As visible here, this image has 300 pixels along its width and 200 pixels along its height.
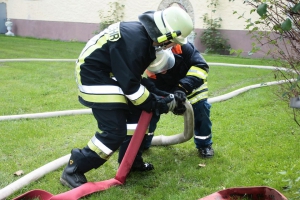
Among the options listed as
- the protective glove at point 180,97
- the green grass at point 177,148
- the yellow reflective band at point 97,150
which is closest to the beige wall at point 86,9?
the green grass at point 177,148

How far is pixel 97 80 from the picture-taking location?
132 inches

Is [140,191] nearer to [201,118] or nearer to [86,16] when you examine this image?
[201,118]

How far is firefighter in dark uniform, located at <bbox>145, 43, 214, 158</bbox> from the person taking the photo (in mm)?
3961

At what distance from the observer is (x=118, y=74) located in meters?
3.20

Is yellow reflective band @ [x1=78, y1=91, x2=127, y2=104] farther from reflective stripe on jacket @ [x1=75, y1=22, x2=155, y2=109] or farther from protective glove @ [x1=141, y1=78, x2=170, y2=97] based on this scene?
protective glove @ [x1=141, y1=78, x2=170, y2=97]

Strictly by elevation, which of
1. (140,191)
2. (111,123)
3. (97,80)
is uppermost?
(97,80)

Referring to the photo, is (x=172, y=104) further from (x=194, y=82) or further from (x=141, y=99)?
(x=194, y=82)

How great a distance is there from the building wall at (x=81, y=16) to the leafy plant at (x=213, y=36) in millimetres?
163

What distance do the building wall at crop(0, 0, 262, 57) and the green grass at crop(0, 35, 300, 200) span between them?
643 cm

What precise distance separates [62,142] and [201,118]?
1592 millimetres

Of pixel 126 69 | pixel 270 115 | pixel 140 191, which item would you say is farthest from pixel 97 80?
pixel 270 115

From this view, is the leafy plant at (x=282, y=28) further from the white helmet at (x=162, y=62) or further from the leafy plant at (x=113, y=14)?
Answer: the leafy plant at (x=113, y=14)

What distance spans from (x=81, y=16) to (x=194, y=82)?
13.9 m

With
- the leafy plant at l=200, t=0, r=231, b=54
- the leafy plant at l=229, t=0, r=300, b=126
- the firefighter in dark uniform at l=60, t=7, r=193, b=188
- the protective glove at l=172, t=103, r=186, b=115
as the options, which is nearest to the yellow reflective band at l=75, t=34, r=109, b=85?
the firefighter in dark uniform at l=60, t=7, r=193, b=188
